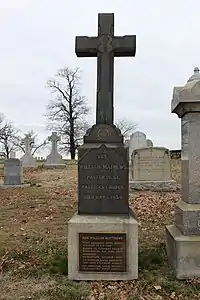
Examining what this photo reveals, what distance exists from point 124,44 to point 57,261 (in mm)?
3043

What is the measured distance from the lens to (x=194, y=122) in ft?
16.0

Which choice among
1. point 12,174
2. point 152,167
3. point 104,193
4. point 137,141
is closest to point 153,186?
Result: point 152,167

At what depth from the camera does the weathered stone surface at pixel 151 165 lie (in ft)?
44.8

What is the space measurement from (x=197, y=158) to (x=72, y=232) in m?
1.79

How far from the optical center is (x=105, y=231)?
4.71m

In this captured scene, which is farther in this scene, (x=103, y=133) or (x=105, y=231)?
(x=103, y=133)

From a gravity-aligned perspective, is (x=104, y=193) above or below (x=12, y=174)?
above

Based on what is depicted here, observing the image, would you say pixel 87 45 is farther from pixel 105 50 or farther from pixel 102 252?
pixel 102 252

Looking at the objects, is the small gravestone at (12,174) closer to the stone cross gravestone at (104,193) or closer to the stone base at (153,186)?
the stone base at (153,186)

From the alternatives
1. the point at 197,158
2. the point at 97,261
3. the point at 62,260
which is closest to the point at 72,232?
the point at 97,261

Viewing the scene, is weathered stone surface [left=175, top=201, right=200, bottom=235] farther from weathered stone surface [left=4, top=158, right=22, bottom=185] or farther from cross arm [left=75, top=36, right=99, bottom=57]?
weathered stone surface [left=4, top=158, right=22, bottom=185]

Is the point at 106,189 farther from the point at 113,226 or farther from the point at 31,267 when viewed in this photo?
the point at 31,267

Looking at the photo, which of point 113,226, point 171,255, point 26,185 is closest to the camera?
point 113,226

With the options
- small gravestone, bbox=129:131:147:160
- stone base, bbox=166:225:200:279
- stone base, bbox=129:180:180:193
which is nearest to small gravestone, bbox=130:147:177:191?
stone base, bbox=129:180:180:193
